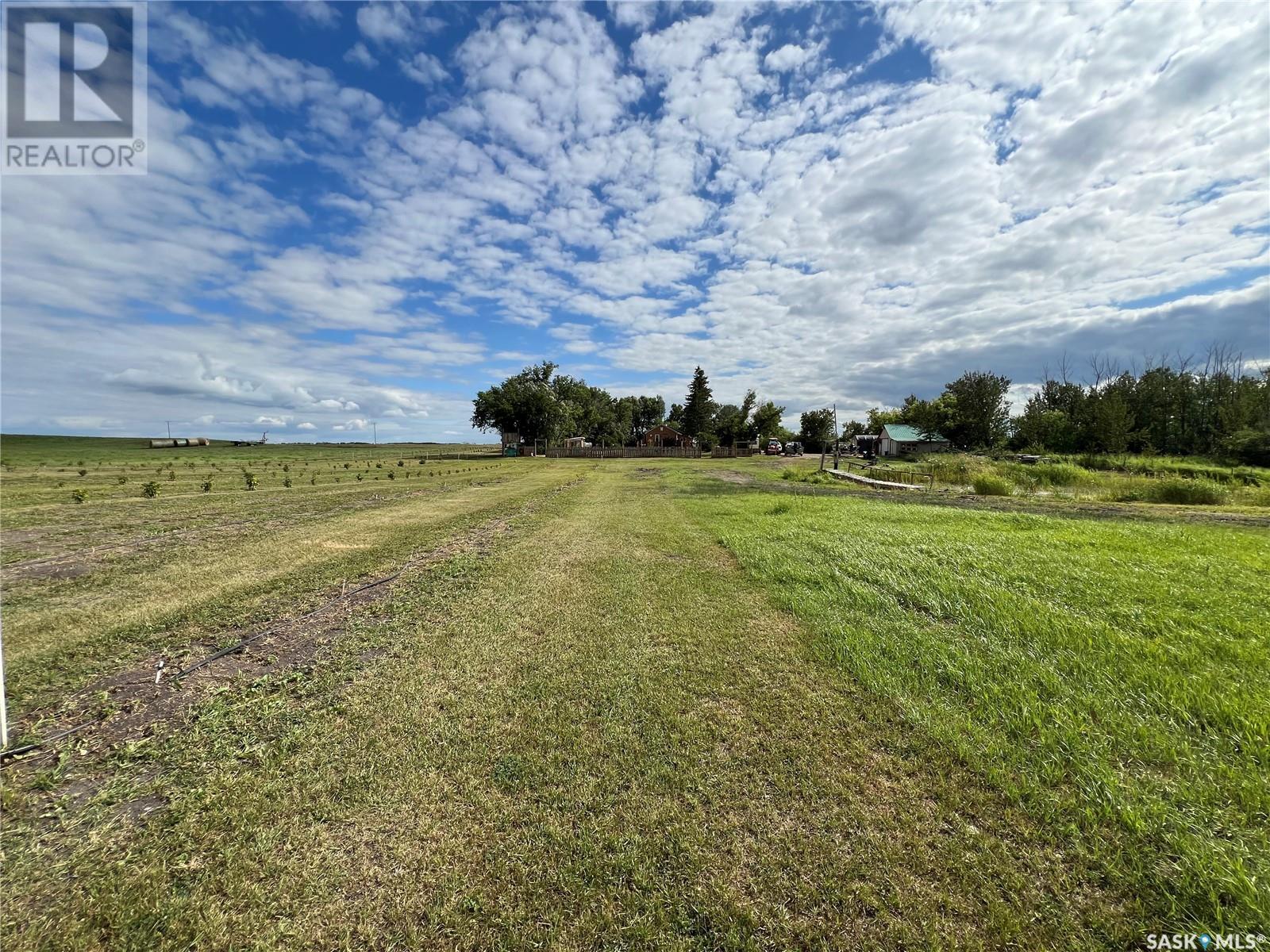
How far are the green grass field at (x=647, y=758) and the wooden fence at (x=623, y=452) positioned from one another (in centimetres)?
5004

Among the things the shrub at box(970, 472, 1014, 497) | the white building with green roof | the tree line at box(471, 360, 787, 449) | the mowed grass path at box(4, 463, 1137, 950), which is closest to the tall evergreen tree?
the tree line at box(471, 360, 787, 449)

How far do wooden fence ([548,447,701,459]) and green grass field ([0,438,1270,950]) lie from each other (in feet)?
164

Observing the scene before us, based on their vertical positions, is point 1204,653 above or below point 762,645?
above

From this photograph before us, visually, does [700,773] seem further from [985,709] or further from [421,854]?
[985,709]

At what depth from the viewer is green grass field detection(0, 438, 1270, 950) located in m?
2.06

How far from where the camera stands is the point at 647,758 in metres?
3.10

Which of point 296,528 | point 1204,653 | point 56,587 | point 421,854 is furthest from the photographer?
point 296,528

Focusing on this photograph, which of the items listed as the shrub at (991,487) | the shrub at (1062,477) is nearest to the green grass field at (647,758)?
the shrub at (991,487)

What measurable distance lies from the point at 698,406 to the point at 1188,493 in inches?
1925

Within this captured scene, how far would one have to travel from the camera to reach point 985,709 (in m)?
3.55

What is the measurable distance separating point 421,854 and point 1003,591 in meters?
6.92

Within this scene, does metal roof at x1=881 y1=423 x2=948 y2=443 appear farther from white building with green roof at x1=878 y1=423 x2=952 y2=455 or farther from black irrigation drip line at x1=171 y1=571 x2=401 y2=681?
black irrigation drip line at x1=171 y1=571 x2=401 y2=681

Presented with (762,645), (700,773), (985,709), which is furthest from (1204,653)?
(700,773)

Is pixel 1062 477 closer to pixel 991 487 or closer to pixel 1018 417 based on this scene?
pixel 991 487
